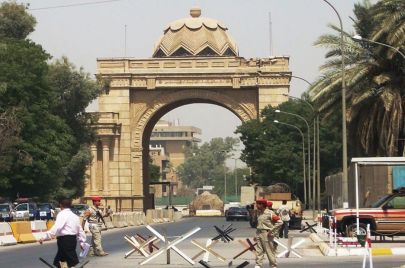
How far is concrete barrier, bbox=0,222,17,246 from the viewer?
41.2m

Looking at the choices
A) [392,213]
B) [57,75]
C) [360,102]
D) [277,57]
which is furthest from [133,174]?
[392,213]

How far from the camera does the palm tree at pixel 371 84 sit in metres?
46.4

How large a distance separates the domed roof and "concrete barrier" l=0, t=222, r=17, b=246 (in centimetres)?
7518

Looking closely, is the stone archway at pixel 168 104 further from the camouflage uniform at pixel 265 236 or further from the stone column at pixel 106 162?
the camouflage uniform at pixel 265 236

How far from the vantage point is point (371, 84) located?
48.9m

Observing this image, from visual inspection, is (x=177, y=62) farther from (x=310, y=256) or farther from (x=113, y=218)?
(x=310, y=256)

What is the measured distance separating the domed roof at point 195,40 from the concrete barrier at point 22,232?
72.7 meters

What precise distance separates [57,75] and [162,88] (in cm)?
2301

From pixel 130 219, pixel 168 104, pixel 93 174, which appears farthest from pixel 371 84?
pixel 93 174

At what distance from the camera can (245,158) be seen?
107 meters

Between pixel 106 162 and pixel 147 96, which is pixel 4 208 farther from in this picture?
pixel 147 96

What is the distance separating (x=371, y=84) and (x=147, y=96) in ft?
199

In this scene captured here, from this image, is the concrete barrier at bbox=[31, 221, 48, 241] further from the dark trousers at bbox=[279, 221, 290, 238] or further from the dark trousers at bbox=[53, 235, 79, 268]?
the dark trousers at bbox=[53, 235, 79, 268]

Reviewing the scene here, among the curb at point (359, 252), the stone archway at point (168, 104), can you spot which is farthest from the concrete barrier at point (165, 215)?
the curb at point (359, 252)
